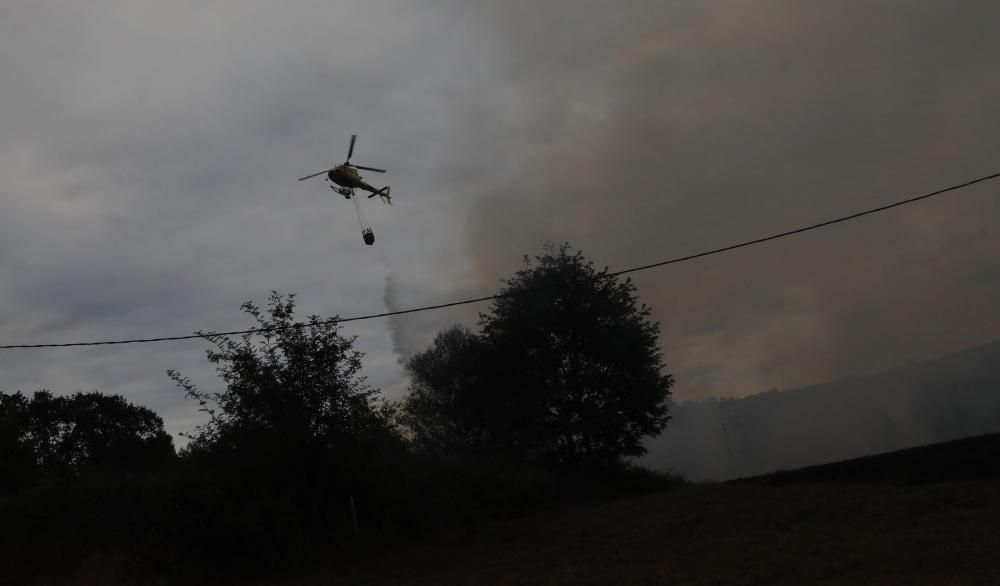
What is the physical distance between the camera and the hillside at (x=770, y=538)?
1427cm

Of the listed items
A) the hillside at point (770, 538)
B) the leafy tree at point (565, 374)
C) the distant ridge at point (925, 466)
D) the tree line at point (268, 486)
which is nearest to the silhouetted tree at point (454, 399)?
the leafy tree at point (565, 374)

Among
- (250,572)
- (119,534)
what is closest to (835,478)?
(250,572)

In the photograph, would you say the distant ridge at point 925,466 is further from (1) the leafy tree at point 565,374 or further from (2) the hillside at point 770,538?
(1) the leafy tree at point 565,374

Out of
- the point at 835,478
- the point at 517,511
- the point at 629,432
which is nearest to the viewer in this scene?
the point at 835,478

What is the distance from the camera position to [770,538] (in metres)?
17.8

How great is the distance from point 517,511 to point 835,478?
12.5m

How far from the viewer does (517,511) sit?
1230 inches

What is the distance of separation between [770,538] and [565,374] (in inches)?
1006

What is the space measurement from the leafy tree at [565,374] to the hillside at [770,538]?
1409 cm

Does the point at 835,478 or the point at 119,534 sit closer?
the point at 119,534

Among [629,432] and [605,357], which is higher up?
[605,357]

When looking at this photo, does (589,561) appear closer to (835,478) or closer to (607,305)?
(835,478)

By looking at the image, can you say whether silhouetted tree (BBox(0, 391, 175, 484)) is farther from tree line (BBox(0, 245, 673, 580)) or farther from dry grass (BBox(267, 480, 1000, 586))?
dry grass (BBox(267, 480, 1000, 586))

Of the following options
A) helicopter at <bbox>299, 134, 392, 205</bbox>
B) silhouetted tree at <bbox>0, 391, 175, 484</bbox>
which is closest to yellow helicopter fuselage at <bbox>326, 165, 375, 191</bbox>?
helicopter at <bbox>299, 134, 392, 205</bbox>
